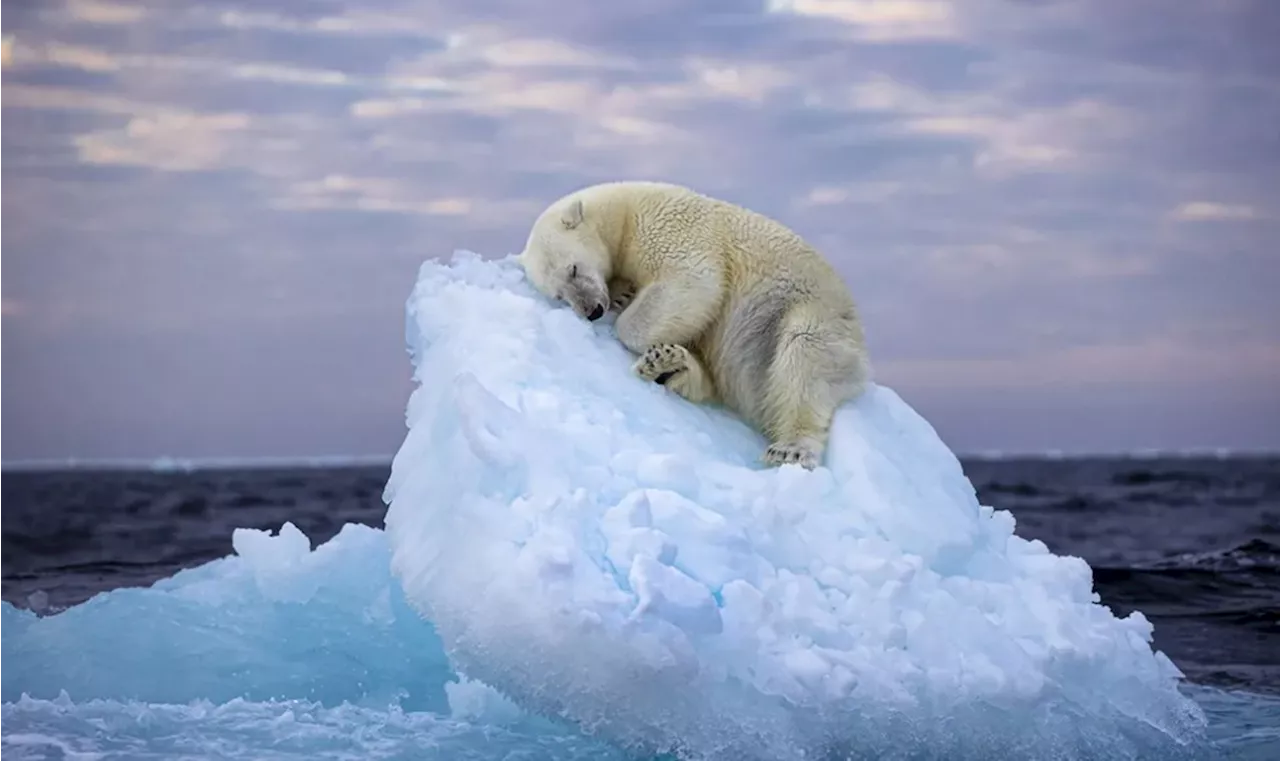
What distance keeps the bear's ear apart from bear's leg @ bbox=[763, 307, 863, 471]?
1.09 m

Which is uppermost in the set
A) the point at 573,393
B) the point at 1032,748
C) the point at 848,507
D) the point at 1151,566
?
the point at 573,393

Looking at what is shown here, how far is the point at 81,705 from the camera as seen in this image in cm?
573

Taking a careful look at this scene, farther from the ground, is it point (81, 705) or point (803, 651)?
point (803, 651)

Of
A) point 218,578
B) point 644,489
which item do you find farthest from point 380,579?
point 644,489

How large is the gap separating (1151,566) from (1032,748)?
48.0 ft

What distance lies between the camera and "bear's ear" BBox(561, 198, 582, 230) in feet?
20.0

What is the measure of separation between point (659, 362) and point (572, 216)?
34.6 inches

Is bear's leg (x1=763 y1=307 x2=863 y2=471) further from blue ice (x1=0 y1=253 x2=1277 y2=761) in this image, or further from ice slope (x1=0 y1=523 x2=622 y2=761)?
ice slope (x1=0 y1=523 x2=622 y2=761)

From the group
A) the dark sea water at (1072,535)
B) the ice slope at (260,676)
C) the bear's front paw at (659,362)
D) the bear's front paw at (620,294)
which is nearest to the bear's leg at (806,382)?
the bear's front paw at (659,362)

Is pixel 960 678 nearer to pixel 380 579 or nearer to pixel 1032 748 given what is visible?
pixel 1032 748

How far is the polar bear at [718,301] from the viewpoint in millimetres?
5809

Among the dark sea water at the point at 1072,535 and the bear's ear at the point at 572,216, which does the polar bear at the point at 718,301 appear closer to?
the bear's ear at the point at 572,216

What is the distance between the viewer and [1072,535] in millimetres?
24609

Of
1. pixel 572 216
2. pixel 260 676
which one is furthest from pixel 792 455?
pixel 260 676
